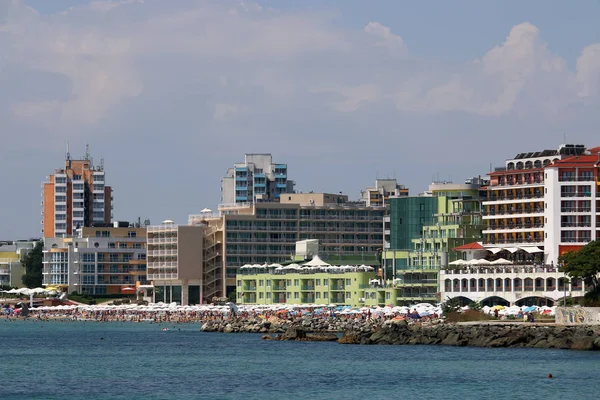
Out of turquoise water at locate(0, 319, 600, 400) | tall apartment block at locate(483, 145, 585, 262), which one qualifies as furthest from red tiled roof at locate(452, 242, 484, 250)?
turquoise water at locate(0, 319, 600, 400)

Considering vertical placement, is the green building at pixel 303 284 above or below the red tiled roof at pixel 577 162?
below

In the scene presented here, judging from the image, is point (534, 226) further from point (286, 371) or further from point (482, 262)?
point (286, 371)

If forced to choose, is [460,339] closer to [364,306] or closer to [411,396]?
[411,396]

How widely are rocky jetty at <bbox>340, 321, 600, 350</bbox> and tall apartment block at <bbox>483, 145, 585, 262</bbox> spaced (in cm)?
2772

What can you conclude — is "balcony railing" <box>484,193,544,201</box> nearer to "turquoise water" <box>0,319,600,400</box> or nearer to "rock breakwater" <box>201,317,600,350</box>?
"rock breakwater" <box>201,317,600,350</box>

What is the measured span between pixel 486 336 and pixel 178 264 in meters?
91.4

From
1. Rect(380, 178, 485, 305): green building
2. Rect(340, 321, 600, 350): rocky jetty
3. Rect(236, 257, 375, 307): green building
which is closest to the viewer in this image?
Rect(340, 321, 600, 350): rocky jetty

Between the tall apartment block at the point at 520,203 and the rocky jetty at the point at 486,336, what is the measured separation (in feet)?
90.9

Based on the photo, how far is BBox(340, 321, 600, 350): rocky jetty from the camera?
329 ft

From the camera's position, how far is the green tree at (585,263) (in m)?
125

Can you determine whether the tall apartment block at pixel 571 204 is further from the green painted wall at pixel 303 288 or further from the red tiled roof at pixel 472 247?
the green painted wall at pixel 303 288

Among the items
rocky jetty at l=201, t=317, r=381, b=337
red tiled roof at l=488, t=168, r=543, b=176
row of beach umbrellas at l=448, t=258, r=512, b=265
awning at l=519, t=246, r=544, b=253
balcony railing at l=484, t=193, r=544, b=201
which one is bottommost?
rocky jetty at l=201, t=317, r=381, b=337

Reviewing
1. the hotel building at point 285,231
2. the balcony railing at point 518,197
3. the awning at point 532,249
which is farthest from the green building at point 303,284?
the awning at point 532,249

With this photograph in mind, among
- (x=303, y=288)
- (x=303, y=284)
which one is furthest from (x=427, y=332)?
(x=303, y=284)
